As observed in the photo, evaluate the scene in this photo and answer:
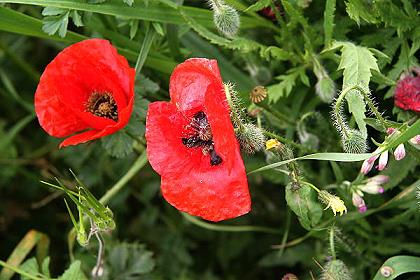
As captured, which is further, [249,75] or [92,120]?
[249,75]

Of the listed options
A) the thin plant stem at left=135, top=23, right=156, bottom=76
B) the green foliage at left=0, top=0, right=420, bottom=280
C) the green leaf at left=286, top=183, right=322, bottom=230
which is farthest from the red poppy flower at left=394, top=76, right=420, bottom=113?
the thin plant stem at left=135, top=23, right=156, bottom=76

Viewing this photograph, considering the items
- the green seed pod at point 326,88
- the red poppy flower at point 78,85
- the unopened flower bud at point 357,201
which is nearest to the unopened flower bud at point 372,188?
the unopened flower bud at point 357,201

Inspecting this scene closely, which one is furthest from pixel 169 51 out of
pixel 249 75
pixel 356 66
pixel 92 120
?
pixel 356 66

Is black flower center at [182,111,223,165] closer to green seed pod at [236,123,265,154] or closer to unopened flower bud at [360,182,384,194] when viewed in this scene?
green seed pod at [236,123,265,154]

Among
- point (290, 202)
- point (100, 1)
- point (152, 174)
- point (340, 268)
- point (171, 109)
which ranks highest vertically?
point (100, 1)

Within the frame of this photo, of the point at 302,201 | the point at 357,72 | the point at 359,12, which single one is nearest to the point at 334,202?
the point at 302,201

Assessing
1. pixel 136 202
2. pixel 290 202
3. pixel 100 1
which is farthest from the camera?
pixel 136 202

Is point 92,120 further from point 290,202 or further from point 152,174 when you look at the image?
point 152,174
